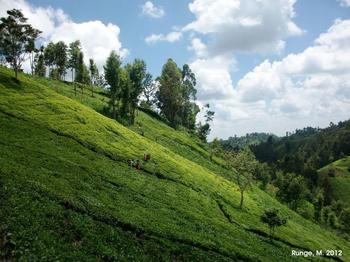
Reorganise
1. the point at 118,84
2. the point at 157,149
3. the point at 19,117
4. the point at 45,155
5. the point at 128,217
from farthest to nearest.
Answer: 1. the point at 118,84
2. the point at 157,149
3. the point at 19,117
4. the point at 45,155
5. the point at 128,217

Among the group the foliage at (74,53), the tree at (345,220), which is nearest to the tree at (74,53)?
the foliage at (74,53)

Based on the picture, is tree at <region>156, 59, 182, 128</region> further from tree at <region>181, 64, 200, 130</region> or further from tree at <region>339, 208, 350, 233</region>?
tree at <region>339, 208, 350, 233</region>

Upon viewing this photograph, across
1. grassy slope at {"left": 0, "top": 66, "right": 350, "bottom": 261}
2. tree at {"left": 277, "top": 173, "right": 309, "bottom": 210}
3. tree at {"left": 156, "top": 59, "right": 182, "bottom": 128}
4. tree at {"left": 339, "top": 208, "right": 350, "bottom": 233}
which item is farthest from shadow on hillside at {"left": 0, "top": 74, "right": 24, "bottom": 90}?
tree at {"left": 339, "top": 208, "right": 350, "bottom": 233}

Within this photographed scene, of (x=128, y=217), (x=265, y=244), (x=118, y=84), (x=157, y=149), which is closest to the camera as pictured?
(x=128, y=217)

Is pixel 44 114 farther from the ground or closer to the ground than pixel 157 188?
farther from the ground

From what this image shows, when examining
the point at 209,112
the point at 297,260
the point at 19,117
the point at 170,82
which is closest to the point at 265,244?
the point at 297,260

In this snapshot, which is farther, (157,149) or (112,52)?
(112,52)

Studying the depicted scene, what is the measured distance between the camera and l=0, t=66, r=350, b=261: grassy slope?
35.3 m

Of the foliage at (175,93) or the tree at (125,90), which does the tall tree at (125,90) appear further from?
the foliage at (175,93)

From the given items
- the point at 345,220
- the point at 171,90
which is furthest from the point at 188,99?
the point at 345,220

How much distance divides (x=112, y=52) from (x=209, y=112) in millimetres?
92696

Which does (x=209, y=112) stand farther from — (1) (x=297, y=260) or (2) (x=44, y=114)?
(1) (x=297, y=260)

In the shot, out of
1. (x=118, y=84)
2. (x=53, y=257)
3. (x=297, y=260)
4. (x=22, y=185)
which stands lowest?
(x=297, y=260)

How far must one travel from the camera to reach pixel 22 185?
41000 mm
